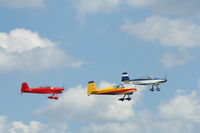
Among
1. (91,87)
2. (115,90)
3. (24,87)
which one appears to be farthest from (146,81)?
(24,87)

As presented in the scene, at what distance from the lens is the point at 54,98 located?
14475 centimetres

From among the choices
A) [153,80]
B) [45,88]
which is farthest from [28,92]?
[153,80]

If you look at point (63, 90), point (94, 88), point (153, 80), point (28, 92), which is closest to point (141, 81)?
point (153, 80)

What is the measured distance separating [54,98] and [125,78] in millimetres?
26556

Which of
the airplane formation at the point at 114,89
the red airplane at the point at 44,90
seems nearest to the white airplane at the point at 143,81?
the airplane formation at the point at 114,89

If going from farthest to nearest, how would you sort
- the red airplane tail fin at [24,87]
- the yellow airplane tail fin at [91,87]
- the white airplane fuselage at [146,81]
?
the white airplane fuselage at [146,81]
the red airplane tail fin at [24,87]
the yellow airplane tail fin at [91,87]

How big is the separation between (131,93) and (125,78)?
20.7 ft

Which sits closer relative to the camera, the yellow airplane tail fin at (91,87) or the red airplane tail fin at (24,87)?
the yellow airplane tail fin at (91,87)

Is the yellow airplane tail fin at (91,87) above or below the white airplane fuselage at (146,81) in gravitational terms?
below

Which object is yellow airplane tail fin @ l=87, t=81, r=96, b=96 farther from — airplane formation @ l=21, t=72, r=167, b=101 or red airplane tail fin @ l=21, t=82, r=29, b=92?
red airplane tail fin @ l=21, t=82, r=29, b=92

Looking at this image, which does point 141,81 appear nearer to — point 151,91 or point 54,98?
point 151,91

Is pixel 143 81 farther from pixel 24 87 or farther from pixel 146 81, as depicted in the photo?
pixel 24 87

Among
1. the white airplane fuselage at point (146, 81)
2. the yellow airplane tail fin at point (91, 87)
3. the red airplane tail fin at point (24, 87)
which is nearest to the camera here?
the yellow airplane tail fin at point (91, 87)

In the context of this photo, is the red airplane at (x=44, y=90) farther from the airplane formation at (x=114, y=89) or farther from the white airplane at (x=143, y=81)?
the white airplane at (x=143, y=81)
